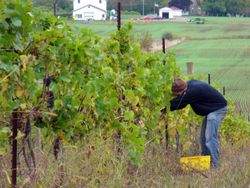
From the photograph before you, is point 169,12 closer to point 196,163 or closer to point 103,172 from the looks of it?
point 196,163

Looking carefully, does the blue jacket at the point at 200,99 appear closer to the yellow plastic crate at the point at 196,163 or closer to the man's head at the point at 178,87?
the man's head at the point at 178,87

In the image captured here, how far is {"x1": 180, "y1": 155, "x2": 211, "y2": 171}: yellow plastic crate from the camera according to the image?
8338 mm

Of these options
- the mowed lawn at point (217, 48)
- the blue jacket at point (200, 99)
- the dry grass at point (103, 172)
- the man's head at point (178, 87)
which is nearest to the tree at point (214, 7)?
the mowed lawn at point (217, 48)

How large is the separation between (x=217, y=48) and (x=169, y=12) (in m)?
14.1

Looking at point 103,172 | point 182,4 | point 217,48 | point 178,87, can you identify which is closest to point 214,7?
point 182,4

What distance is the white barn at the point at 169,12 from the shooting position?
54638 millimetres

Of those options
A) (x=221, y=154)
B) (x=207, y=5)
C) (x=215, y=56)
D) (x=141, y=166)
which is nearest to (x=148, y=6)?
(x=215, y=56)

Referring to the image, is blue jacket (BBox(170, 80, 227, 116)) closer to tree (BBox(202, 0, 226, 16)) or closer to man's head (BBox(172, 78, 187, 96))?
man's head (BBox(172, 78, 187, 96))

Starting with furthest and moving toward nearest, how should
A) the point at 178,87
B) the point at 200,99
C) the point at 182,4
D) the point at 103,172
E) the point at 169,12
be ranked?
the point at 182,4
the point at 169,12
the point at 200,99
the point at 178,87
the point at 103,172

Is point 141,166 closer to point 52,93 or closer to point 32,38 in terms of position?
point 52,93

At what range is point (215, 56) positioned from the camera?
1628 inches

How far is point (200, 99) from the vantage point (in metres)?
9.59

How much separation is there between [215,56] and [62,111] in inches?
1416

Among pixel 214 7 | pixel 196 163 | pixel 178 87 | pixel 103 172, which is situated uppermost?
pixel 178 87
